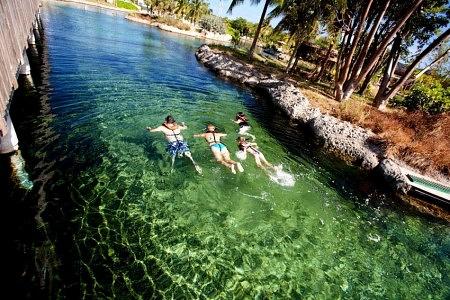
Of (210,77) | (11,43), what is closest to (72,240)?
(11,43)

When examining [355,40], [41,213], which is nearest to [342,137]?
[355,40]

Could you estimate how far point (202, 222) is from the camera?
8.72m

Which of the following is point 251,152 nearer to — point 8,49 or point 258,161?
point 258,161

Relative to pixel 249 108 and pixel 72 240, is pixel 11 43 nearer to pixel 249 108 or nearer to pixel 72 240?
pixel 72 240

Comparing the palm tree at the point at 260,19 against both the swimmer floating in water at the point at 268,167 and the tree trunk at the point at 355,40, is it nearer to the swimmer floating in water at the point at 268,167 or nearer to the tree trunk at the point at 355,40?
the tree trunk at the point at 355,40

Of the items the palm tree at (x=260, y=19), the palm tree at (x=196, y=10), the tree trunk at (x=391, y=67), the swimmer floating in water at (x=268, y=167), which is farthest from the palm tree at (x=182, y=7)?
the swimmer floating in water at (x=268, y=167)

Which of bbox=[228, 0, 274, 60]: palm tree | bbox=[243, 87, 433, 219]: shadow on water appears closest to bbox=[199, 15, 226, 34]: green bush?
bbox=[228, 0, 274, 60]: palm tree

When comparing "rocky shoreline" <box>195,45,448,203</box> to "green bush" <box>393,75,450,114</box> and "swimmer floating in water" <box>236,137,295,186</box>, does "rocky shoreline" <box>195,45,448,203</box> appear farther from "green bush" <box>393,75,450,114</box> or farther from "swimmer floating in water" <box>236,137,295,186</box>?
"green bush" <box>393,75,450,114</box>

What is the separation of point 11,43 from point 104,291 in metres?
8.68

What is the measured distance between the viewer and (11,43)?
9.31m

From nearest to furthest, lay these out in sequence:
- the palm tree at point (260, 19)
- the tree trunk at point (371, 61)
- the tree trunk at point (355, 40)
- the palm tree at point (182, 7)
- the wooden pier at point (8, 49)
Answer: the wooden pier at point (8, 49) → the tree trunk at point (371, 61) → the tree trunk at point (355, 40) → the palm tree at point (260, 19) → the palm tree at point (182, 7)

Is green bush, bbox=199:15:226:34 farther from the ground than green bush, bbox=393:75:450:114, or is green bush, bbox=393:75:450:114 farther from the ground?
green bush, bbox=393:75:450:114

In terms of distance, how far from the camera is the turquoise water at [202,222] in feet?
22.7

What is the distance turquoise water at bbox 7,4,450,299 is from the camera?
6.91 metres
